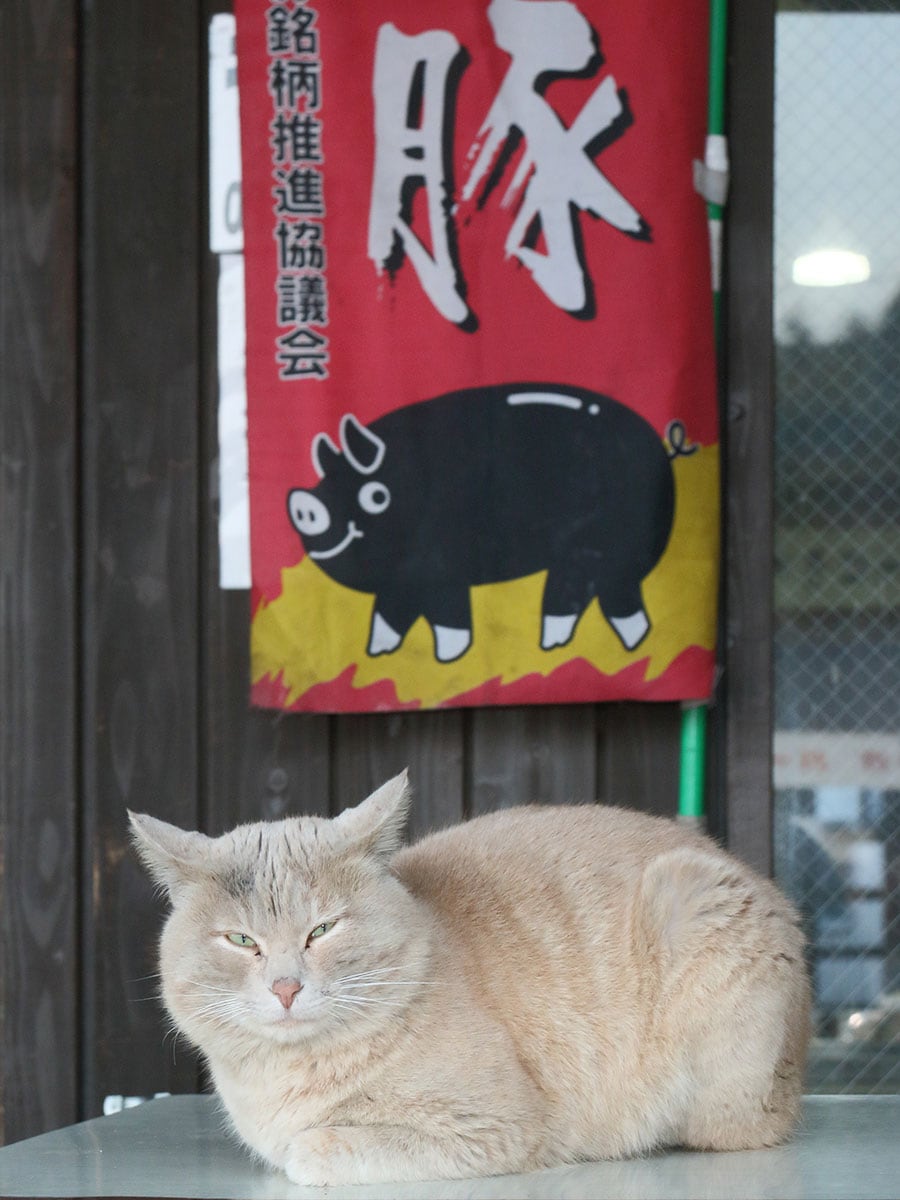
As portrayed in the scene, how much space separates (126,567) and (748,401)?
1254mm

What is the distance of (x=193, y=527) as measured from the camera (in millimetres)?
2686

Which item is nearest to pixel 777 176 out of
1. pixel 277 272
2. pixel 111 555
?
pixel 277 272

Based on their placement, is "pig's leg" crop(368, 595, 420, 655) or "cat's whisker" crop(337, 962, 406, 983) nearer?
"cat's whisker" crop(337, 962, 406, 983)

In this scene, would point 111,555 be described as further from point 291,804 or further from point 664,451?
point 664,451

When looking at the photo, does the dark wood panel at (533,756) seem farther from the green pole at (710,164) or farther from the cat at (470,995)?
the cat at (470,995)

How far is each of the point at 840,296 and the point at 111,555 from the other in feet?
4.96

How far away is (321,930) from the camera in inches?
61.9

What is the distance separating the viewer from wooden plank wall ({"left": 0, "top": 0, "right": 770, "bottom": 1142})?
2654mm

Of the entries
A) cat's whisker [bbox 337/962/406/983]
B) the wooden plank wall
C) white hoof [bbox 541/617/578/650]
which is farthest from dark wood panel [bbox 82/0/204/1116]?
cat's whisker [bbox 337/962/406/983]

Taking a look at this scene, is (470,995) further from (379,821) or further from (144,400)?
(144,400)

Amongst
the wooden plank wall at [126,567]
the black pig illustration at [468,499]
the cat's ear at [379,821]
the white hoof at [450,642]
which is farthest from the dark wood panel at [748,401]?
the cat's ear at [379,821]

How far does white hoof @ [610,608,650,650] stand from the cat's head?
951 millimetres

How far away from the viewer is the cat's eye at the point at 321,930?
1.57 meters

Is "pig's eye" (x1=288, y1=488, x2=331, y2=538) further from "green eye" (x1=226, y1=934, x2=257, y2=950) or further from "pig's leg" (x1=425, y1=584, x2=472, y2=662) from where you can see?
"green eye" (x1=226, y1=934, x2=257, y2=950)
